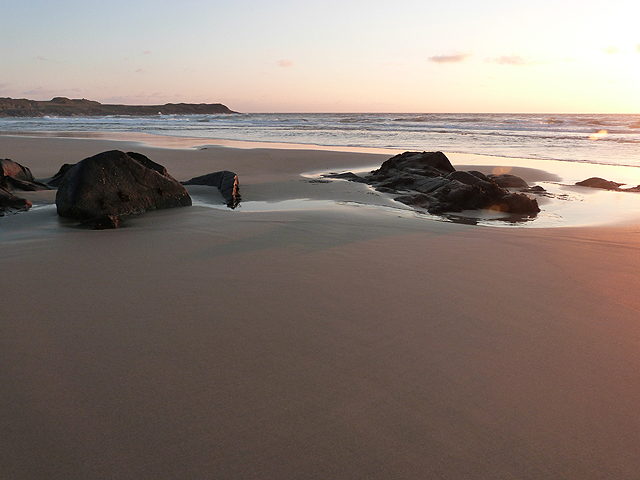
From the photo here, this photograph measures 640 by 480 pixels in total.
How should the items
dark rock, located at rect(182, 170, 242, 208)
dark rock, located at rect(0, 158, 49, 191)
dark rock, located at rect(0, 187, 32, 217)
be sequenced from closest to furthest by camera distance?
1. dark rock, located at rect(0, 187, 32, 217)
2. dark rock, located at rect(182, 170, 242, 208)
3. dark rock, located at rect(0, 158, 49, 191)

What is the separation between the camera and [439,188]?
6680 millimetres

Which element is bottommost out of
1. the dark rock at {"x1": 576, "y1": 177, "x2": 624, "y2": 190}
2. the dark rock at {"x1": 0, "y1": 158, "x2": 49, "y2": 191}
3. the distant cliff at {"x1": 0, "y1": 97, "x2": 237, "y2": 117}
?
the dark rock at {"x1": 576, "y1": 177, "x2": 624, "y2": 190}

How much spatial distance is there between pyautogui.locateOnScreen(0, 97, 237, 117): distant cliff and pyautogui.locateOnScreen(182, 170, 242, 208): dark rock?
72.3m

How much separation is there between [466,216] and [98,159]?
4155 millimetres

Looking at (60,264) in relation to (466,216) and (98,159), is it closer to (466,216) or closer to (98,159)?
(98,159)

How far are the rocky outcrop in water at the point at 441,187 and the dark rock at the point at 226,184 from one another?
90.1 inches

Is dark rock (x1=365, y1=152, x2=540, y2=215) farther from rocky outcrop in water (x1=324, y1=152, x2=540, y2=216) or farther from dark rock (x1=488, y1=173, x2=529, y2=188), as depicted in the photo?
dark rock (x1=488, y1=173, x2=529, y2=188)

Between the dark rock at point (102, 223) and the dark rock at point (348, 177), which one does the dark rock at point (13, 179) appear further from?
the dark rock at point (348, 177)

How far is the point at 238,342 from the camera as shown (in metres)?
1.98

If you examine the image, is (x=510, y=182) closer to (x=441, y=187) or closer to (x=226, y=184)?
(x=441, y=187)

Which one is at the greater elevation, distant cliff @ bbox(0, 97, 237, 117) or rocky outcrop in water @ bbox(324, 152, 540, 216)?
distant cliff @ bbox(0, 97, 237, 117)

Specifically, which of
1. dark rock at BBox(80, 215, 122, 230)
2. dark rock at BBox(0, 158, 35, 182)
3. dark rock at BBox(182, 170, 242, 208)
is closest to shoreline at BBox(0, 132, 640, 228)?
dark rock at BBox(182, 170, 242, 208)

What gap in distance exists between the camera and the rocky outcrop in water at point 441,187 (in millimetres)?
5762

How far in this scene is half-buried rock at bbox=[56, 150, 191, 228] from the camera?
442cm
